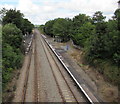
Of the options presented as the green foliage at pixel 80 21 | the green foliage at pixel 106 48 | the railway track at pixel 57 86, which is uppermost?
the green foliage at pixel 80 21

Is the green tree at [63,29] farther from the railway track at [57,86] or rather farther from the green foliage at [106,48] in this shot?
the railway track at [57,86]

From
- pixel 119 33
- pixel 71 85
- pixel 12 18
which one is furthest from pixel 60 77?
pixel 12 18

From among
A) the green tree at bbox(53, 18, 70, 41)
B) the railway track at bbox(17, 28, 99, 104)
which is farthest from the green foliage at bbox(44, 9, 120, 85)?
the green tree at bbox(53, 18, 70, 41)

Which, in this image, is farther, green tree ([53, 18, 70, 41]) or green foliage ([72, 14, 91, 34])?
green tree ([53, 18, 70, 41])

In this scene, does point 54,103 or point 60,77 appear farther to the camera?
point 60,77

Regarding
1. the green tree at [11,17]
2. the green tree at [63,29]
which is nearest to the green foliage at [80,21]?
the green tree at [63,29]

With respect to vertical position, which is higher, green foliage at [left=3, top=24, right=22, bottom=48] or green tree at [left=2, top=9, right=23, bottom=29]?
green tree at [left=2, top=9, right=23, bottom=29]

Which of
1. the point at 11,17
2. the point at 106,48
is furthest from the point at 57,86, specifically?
the point at 11,17

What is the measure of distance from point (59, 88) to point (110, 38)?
7.35 meters

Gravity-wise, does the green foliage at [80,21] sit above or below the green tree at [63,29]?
above

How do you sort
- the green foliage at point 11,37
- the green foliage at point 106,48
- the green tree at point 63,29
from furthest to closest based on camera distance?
the green tree at point 63,29 < the green foliage at point 11,37 < the green foliage at point 106,48

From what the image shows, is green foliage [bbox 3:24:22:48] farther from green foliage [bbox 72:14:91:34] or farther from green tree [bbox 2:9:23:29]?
green foliage [bbox 72:14:91:34]

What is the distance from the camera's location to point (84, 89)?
1645 centimetres

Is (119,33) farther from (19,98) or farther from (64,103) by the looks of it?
(19,98)
